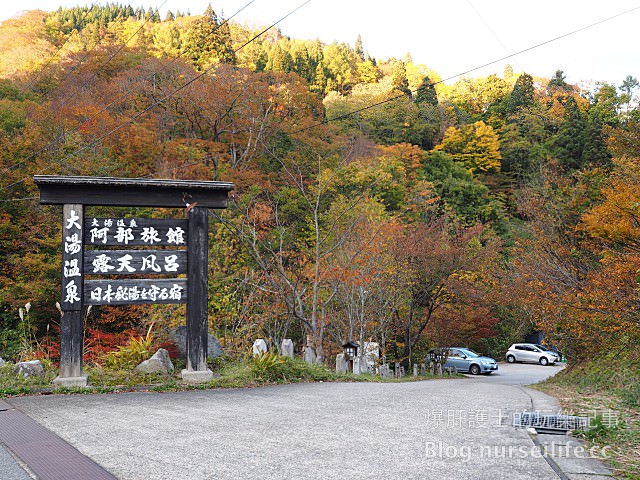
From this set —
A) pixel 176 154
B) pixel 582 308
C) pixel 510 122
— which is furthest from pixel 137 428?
pixel 510 122

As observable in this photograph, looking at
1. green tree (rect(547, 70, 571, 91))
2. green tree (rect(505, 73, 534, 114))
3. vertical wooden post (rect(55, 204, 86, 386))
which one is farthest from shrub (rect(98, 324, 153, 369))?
green tree (rect(547, 70, 571, 91))

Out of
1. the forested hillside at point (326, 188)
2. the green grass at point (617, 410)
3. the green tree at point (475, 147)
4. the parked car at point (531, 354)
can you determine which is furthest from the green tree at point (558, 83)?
the green grass at point (617, 410)

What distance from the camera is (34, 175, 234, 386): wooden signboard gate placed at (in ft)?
28.0

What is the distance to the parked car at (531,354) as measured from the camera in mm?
33625

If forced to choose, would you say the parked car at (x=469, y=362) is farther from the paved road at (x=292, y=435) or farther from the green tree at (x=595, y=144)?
the paved road at (x=292, y=435)

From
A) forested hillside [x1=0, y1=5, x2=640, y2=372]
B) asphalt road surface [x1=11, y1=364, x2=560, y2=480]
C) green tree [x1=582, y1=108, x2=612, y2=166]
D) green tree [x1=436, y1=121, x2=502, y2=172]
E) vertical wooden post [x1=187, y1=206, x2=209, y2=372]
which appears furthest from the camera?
green tree [x1=436, y1=121, x2=502, y2=172]

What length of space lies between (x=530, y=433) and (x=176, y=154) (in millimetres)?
20412

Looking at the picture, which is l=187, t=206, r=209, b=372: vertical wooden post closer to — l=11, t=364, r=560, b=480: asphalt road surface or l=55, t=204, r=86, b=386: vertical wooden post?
l=11, t=364, r=560, b=480: asphalt road surface

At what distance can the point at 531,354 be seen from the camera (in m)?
34.2

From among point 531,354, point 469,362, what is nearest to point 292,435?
point 469,362

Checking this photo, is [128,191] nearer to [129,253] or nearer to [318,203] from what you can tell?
[129,253]

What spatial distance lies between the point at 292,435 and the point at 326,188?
20636 millimetres

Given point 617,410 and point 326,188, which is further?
point 326,188

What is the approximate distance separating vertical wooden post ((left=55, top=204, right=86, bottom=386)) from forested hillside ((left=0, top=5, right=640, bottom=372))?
11.9ft
